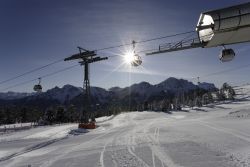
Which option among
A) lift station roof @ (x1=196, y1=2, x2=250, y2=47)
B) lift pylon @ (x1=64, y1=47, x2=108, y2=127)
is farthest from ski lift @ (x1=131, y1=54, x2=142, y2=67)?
lift pylon @ (x1=64, y1=47, x2=108, y2=127)

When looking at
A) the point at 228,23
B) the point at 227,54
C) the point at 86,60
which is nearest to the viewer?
the point at 228,23

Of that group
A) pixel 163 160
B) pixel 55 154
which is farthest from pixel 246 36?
pixel 55 154

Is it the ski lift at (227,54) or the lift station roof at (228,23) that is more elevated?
→ the lift station roof at (228,23)

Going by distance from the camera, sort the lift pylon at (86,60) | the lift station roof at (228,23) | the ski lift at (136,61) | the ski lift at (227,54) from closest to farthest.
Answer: the lift station roof at (228,23)
the ski lift at (227,54)
the ski lift at (136,61)
the lift pylon at (86,60)

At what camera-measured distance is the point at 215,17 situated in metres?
10.2

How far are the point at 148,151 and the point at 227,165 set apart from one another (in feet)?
17.2

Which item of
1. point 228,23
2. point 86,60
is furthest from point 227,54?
point 86,60

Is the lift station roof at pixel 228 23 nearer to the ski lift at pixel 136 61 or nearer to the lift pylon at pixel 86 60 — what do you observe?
the ski lift at pixel 136 61

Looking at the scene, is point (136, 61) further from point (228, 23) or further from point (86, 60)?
point (86, 60)

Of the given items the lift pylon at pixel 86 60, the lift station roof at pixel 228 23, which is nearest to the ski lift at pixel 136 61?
the lift station roof at pixel 228 23

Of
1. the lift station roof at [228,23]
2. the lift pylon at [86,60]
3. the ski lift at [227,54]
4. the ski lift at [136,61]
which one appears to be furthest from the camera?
the lift pylon at [86,60]

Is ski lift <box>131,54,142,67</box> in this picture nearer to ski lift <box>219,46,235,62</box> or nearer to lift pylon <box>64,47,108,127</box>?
ski lift <box>219,46,235,62</box>

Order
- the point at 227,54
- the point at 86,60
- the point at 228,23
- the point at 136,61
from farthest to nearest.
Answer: the point at 86,60 < the point at 136,61 < the point at 227,54 < the point at 228,23

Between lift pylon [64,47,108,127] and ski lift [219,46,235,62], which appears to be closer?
ski lift [219,46,235,62]
